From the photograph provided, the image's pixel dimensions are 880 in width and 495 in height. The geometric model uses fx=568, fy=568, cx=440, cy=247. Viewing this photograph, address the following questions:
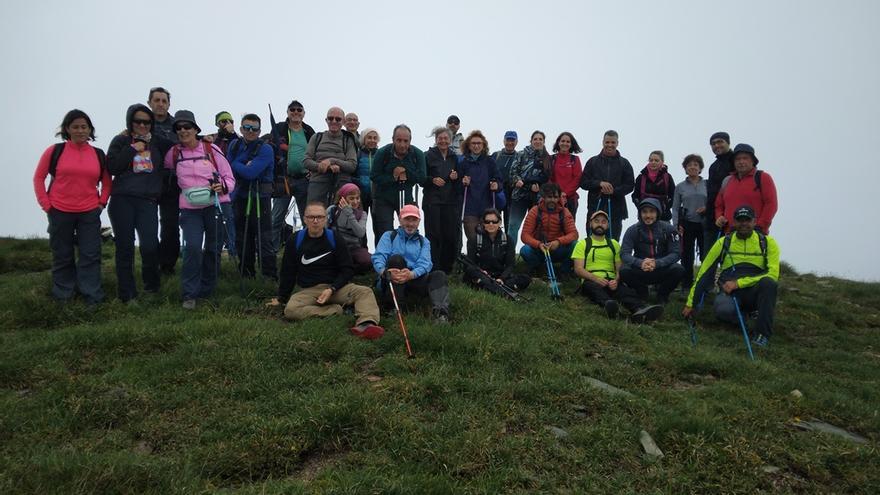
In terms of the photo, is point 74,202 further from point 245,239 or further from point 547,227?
point 547,227

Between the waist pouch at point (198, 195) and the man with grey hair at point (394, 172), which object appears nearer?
the waist pouch at point (198, 195)

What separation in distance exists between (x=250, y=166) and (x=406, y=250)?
3375 mm

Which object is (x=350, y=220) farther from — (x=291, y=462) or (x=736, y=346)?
(x=736, y=346)

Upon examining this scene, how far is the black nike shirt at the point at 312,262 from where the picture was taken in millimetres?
9320

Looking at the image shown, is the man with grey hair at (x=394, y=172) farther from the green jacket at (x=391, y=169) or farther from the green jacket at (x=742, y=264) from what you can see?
the green jacket at (x=742, y=264)

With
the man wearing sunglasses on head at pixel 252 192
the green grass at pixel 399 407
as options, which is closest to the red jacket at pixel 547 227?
the green grass at pixel 399 407

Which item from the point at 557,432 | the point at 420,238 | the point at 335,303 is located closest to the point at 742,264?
the point at 420,238

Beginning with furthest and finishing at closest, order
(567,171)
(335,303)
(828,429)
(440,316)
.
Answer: (567,171), (335,303), (440,316), (828,429)

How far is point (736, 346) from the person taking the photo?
30.8 feet

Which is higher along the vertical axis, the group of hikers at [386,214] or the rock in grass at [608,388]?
the group of hikers at [386,214]

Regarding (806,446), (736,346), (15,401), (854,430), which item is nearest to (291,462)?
(15,401)

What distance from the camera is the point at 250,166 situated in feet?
34.7

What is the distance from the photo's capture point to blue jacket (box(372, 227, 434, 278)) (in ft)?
32.1

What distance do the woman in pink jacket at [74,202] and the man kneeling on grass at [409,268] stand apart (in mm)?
4453
